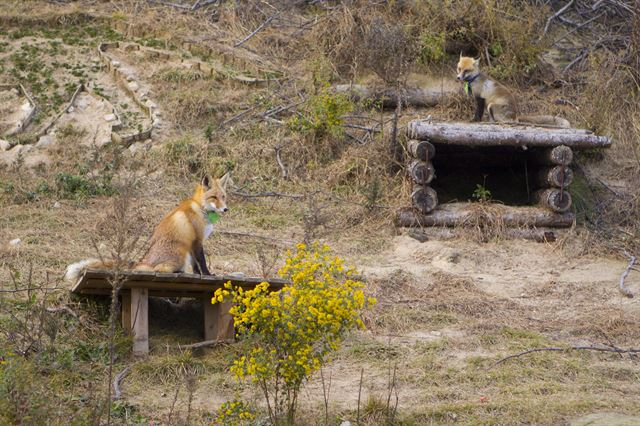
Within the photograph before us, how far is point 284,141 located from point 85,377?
280 inches

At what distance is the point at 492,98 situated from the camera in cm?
1333

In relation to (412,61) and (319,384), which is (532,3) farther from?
(319,384)

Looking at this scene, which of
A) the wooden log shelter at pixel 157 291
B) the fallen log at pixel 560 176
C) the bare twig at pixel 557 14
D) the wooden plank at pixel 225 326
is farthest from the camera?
the bare twig at pixel 557 14

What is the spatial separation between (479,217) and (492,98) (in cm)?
229

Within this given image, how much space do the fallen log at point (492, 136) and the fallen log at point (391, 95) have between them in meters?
2.35

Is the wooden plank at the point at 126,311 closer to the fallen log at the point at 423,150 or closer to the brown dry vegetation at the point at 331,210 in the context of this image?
the brown dry vegetation at the point at 331,210

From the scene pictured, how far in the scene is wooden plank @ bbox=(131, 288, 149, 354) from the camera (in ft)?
26.5

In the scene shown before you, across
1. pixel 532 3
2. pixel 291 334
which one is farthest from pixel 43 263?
pixel 532 3

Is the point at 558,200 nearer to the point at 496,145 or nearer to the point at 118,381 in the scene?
the point at 496,145

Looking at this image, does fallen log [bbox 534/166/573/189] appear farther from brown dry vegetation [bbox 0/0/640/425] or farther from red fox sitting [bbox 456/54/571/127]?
red fox sitting [bbox 456/54/571/127]

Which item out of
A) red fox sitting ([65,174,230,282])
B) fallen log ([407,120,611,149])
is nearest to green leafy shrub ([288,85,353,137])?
fallen log ([407,120,611,149])

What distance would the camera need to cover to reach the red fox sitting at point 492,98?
13141 millimetres

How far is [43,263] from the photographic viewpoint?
32.0ft

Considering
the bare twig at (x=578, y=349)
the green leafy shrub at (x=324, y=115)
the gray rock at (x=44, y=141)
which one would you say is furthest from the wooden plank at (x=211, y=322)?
the gray rock at (x=44, y=141)
